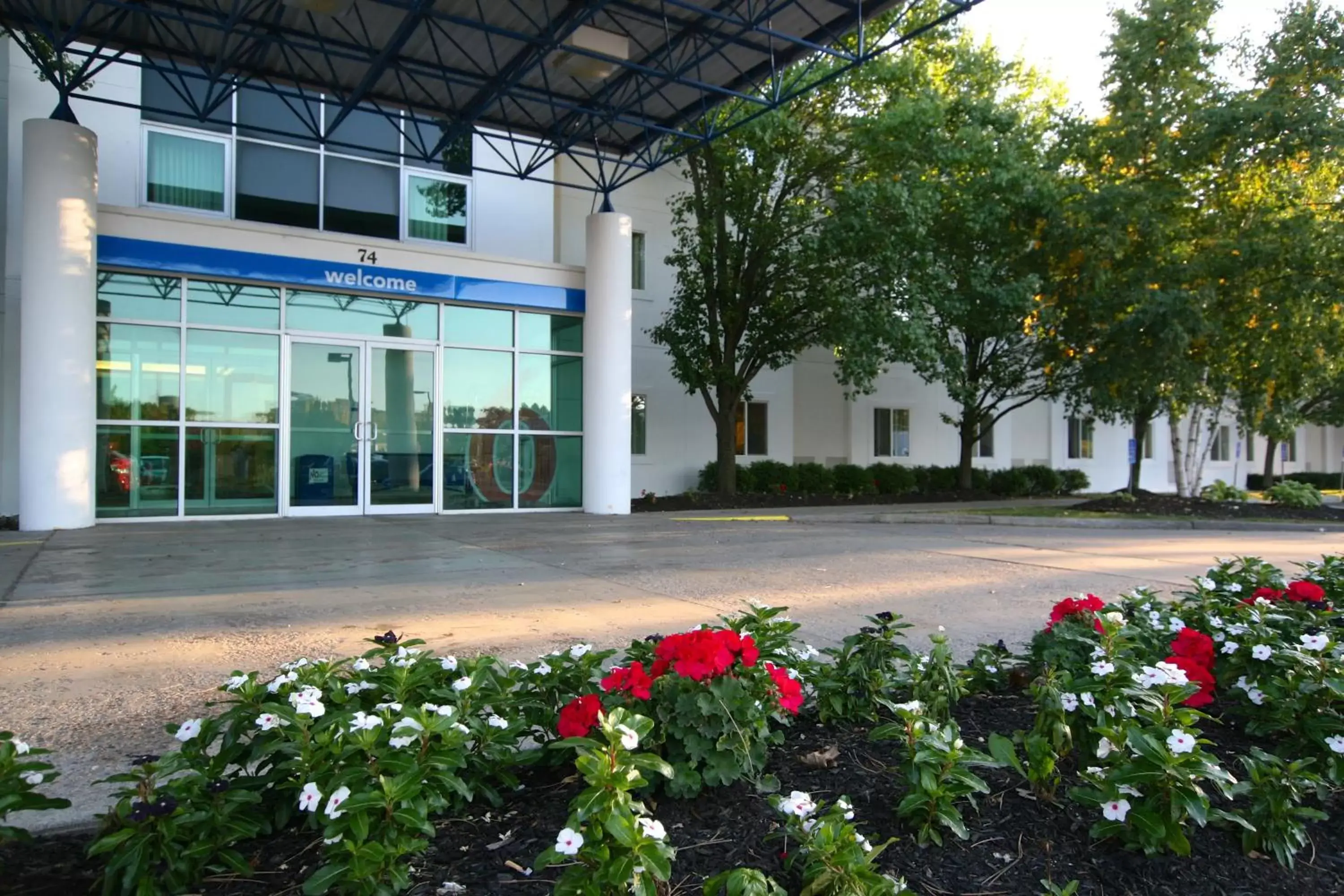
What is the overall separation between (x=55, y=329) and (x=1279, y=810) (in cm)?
1373

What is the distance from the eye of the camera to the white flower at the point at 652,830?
2033mm

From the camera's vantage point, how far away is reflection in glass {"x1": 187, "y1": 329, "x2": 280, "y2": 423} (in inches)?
530

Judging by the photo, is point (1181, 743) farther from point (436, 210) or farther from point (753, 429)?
point (753, 429)

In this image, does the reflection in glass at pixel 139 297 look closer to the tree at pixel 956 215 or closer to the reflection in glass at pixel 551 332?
the reflection in glass at pixel 551 332

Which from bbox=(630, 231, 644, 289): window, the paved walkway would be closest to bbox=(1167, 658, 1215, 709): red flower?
the paved walkway

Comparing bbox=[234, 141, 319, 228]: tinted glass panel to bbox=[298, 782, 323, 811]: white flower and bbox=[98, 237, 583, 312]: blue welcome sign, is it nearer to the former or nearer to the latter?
bbox=[98, 237, 583, 312]: blue welcome sign

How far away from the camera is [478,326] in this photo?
15766mm

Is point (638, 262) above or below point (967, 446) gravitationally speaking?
above

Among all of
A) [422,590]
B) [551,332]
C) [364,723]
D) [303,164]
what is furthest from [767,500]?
[364,723]

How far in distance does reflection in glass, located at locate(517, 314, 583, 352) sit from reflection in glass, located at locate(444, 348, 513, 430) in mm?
524

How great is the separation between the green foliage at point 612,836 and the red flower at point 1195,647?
2.34 metres

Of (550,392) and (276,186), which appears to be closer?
(276,186)

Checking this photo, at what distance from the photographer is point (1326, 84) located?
636 inches

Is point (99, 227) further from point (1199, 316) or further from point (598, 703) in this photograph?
point (1199, 316)
